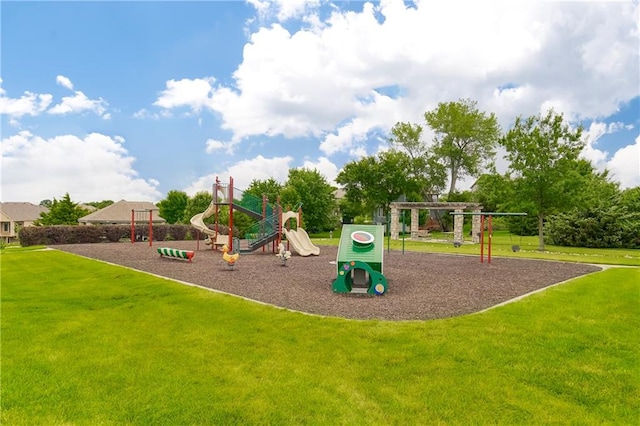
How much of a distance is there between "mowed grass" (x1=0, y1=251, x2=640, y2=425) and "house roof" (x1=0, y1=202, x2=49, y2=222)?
71.6 metres

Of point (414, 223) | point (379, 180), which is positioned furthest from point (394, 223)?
point (379, 180)

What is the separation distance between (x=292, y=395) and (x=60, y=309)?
7077mm

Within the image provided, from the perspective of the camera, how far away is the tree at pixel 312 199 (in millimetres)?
50031

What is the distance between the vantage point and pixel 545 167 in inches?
1129

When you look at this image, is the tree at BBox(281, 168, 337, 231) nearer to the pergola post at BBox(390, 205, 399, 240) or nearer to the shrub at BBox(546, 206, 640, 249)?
the pergola post at BBox(390, 205, 399, 240)

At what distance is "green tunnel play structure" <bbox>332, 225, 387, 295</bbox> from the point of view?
1101 cm

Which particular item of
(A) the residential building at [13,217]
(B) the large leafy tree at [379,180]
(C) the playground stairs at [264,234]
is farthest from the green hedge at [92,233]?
(A) the residential building at [13,217]

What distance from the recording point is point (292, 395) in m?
4.96

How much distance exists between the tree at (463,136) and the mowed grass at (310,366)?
149 ft

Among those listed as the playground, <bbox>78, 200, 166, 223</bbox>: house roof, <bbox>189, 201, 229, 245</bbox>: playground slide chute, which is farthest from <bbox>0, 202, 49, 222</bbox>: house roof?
the playground

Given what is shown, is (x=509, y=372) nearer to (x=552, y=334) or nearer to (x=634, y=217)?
(x=552, y=334)

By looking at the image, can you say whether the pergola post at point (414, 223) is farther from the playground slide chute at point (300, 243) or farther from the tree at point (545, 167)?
the playground slide chute at point (300, 243)

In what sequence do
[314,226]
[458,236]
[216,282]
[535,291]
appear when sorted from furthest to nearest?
[314,226], [458,236], [216,282], [535,291]

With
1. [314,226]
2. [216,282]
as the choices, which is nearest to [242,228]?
[314,226]
